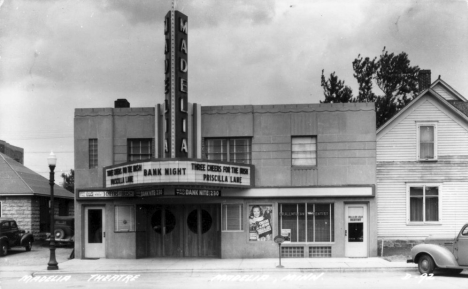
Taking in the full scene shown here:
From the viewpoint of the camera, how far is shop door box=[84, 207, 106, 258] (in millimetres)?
23641

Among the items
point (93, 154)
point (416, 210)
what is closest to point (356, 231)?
point (416, 210)

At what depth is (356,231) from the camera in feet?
75.3

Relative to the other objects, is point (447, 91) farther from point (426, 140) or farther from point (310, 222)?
point (310, 222)

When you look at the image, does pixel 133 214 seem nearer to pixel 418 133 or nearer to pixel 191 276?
pixel 191 276

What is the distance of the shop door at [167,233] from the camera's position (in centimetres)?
2386

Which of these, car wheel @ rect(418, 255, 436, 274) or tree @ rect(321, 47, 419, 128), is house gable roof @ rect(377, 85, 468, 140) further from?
tree @ rect(321, 47, 419, 128)

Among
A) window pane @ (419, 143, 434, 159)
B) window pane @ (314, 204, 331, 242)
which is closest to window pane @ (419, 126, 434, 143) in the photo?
window pane @ (419, 143, 434, 159)

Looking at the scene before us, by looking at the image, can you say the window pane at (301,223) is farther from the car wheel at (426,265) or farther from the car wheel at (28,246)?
the car wheel at (28,246)

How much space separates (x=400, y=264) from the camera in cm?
2023

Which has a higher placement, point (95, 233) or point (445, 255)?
point (445, 255)

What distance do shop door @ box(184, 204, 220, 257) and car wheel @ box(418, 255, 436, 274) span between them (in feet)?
29.1

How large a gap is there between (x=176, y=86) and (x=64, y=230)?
1141 cm

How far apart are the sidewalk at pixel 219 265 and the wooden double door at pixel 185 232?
1018mm

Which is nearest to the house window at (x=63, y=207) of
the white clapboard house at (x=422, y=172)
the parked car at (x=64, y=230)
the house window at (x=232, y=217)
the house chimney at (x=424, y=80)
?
the parked car at (x=64, y=230)
